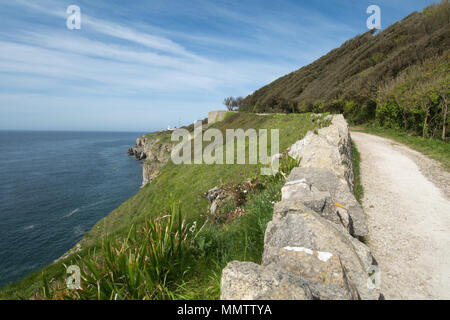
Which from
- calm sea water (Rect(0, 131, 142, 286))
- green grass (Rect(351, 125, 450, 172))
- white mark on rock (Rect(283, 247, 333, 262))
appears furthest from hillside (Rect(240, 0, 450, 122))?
calm sea water (Rect(0, 131, 142, 286))

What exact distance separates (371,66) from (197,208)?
1949 inches

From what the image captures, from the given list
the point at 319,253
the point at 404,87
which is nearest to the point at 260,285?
the point at 319,253

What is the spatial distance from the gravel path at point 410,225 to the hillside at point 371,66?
829 inches

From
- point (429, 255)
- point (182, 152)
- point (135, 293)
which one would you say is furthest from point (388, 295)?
point (182, 152)

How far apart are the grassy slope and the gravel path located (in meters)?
2.46

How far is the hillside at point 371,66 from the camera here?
28.7 meters

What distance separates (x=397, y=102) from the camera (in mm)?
18891

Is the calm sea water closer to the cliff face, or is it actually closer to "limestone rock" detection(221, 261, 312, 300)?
the cliff face

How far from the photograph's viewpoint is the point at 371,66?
4309cm

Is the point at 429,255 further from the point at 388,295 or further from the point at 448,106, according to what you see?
the point at 448,106

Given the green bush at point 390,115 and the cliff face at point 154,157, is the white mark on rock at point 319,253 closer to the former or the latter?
the green bush at point 390,115

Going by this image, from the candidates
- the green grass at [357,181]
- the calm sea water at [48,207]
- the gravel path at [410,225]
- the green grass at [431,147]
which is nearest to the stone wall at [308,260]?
the gravel path at [410,225]

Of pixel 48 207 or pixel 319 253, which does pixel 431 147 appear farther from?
pixel 48 207

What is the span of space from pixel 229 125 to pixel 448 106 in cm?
2388
